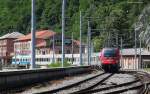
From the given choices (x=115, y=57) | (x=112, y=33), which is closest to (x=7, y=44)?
(x=112, y=33)

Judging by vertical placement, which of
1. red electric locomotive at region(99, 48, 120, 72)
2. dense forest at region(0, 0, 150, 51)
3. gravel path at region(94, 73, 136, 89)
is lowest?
gravel path at region(94, 73, 136, 89)

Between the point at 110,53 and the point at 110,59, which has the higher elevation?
the point at 110,53

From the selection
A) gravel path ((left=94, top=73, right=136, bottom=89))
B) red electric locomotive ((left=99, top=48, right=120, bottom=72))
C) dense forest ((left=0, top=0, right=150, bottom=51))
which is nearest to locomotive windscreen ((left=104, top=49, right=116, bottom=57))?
red electric locomotive ((left=99, top=48, right=120, bottom=72))

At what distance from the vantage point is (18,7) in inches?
2589

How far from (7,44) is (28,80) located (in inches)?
5523

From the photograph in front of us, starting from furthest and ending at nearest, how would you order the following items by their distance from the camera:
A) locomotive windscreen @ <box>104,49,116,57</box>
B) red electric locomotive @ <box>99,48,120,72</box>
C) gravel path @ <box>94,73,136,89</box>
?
locomotive windscreen @ <box>104,49,116,57</box>
red electric locomotive @ <box>99,48,120,72</box>
gravel path @ <box>94,73,136,89</box>

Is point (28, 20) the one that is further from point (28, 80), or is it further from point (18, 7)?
point (28, 80)

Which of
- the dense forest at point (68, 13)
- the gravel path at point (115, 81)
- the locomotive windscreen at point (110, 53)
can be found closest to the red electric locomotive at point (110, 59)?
the locomotive windscreen at point (110, 53)

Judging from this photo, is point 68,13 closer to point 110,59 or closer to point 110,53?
point 110,53

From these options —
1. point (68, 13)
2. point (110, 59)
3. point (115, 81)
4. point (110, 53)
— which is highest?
point (68, 13)

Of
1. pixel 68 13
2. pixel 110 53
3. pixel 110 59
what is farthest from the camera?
pixel 68 13

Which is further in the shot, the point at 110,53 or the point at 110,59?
the point at 110,53

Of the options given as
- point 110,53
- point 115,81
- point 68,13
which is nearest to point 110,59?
point 110,53

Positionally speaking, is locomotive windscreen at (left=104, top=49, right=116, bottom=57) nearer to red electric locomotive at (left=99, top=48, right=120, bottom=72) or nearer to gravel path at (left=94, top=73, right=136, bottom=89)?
red electric locomotive at (left=99, top=48, right=120, bottom=72)
